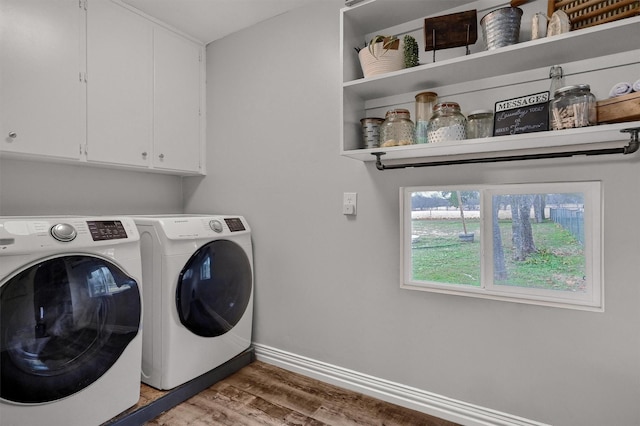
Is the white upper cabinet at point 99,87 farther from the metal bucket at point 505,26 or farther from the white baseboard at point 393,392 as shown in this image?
the metal bucket at point 505,26

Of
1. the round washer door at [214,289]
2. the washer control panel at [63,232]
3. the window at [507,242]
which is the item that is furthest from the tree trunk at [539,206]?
the washer control panel at [63,232]

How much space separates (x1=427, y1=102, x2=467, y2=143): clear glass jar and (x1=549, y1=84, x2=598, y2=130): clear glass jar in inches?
13.7

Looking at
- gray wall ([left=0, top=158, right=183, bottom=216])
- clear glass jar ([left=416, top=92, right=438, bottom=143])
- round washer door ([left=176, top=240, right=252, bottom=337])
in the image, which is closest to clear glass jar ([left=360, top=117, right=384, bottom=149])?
clear glass jar ([left=416, top=92, right=438, bottom=143])

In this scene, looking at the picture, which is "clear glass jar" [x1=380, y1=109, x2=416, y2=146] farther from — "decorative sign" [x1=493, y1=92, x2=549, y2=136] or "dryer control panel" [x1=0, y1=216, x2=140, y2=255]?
"dryer control panel" [x1=0, y1=216, x2=140, y2=255]

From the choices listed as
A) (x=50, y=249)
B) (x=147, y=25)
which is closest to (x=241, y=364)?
(x=50, y=249)

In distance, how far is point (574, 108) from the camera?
128 centimetres

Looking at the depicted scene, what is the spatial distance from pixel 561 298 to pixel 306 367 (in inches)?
56.6

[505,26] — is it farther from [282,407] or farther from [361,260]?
[282,407]

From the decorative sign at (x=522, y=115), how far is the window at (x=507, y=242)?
29cm

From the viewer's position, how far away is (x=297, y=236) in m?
2.23

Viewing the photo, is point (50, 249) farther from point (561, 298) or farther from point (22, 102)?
point (561, 298)

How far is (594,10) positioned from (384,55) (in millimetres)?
792

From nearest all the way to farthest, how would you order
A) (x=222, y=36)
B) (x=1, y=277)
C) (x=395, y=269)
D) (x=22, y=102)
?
(x=1, y=277)
(x=22, y=102)
(x=395, y=269)
(x=222, y=36)

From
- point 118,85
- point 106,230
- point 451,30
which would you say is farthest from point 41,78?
point 451,30
